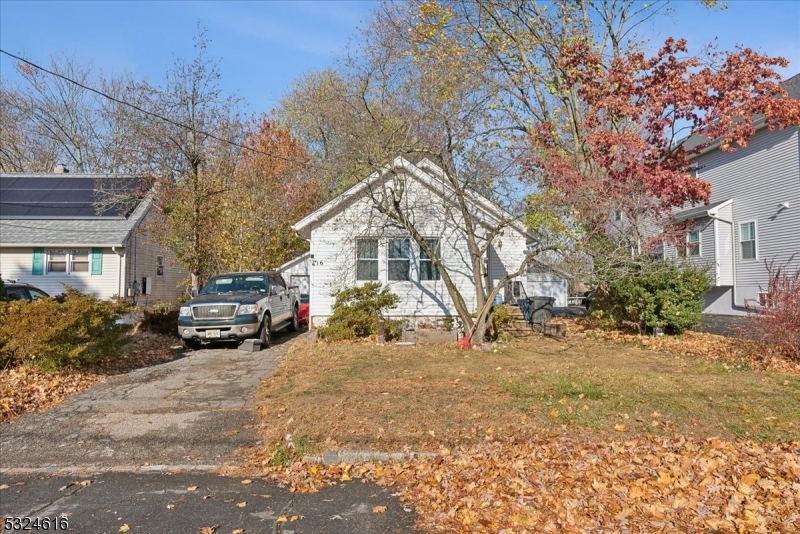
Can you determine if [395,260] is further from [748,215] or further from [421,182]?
[748,215]

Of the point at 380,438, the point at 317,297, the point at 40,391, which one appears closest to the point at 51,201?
the point at 317,297

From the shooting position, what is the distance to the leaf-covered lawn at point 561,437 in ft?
14.2

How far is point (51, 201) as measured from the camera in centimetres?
2444

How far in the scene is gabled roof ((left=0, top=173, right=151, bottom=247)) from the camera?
73.0ft

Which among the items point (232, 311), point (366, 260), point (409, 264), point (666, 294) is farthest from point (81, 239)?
point (666, 294)

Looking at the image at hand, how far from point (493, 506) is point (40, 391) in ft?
25.0

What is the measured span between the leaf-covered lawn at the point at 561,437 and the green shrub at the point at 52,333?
3.52 meters

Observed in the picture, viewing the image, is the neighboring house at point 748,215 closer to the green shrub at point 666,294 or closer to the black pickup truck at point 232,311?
the green shrub at point 666,294

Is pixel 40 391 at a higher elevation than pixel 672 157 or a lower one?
lower

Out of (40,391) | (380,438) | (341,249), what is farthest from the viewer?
(341,249)

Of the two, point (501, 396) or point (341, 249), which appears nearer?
point (501, 396)

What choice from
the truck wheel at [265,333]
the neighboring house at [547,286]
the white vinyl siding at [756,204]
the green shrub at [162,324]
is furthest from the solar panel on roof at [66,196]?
the white vinyl siding at [756,204]

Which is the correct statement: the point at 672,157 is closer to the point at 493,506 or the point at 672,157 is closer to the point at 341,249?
the point at 341,249

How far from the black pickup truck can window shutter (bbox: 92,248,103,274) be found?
407 inches
